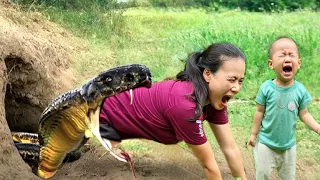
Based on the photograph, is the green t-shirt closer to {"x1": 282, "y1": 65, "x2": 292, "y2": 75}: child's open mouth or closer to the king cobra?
{"x1": 282, "y1": 65, "x2": 292, "y2": 75}: child's open mouth

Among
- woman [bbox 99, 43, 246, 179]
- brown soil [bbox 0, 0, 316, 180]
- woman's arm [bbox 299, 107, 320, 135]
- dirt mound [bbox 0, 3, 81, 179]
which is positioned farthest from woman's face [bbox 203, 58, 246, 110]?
dirt mound [bbox 0, 3, 81, 179]

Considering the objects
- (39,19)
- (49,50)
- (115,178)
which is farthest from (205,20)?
(115,178)

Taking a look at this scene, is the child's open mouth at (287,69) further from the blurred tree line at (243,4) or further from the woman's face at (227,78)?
the blurred tree line at (243,4)

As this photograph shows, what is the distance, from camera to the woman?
3871 mm

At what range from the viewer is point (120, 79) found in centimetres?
365

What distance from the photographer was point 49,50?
611cm

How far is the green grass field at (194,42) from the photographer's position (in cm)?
727

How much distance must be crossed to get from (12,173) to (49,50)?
2.05 metres

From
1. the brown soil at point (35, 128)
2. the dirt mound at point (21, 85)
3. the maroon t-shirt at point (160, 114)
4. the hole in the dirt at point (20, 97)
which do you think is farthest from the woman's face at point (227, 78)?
the hole in the dirt at point (20, 97)

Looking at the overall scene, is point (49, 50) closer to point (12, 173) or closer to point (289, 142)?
point (12, 173)

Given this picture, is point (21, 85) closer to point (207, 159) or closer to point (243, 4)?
point (207, 159)

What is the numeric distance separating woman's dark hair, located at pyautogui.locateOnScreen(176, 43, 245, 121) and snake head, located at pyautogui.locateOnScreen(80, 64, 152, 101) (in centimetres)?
36


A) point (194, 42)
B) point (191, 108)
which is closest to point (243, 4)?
point (194, 42)

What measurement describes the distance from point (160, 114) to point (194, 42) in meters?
6.51
